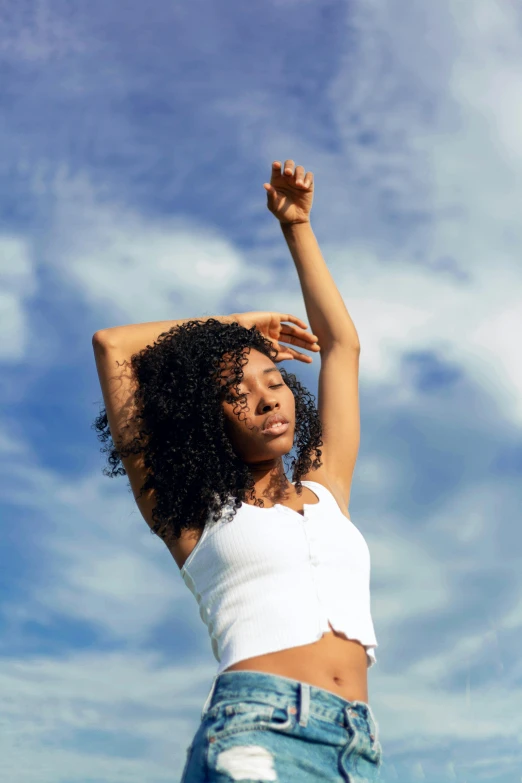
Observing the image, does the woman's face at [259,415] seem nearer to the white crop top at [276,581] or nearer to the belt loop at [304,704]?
the white crop top at [276,581]

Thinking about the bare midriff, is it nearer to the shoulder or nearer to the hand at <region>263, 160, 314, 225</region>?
the shoulder

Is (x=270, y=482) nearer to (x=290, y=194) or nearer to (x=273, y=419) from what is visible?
(x=273, y=419)

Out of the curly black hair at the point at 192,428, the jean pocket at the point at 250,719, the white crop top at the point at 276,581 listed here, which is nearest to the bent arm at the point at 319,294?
the curly black hair at the point at 192,428

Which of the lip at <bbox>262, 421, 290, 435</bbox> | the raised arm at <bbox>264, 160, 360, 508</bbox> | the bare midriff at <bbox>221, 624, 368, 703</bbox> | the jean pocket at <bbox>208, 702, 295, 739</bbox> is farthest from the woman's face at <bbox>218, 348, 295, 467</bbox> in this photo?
the jean pocket at <bbox>208, 702, 295, 739</bbox>

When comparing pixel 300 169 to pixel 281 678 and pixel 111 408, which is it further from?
pixel 281 678

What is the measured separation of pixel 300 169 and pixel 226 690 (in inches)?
150

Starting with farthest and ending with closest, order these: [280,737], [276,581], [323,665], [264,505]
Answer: [264,505] → [276,581] → [323,665] → [280,737]

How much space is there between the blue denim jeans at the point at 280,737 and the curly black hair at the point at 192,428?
1.02m

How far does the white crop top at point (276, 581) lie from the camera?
13.4 ft

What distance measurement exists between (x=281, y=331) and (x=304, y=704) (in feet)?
9.10

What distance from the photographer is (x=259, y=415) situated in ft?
15.8

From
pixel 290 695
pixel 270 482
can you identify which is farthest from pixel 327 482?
pixel 290 695

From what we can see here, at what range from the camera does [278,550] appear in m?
4.30

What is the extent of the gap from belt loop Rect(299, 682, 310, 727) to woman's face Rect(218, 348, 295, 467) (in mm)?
1377
